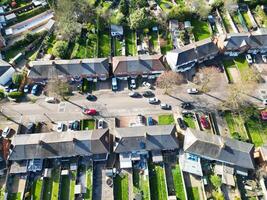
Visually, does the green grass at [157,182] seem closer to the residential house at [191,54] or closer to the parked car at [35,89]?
the residential house at [191,54]

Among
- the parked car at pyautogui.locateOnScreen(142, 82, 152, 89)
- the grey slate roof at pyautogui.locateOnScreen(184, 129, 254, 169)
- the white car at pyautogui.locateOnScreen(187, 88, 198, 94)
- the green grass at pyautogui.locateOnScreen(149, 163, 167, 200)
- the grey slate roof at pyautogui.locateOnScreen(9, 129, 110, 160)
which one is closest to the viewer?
the green grass at pyautogui.locateOnScreen(149, 163, 167, 200)

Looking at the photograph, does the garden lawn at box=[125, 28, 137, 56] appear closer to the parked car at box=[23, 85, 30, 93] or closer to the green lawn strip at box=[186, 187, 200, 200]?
the parked car at box=[23, 85, 30, 93]

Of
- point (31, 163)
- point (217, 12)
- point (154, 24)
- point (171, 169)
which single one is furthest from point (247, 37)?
point (31, 163)

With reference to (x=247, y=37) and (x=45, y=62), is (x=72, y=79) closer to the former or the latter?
(x=45, y=62)

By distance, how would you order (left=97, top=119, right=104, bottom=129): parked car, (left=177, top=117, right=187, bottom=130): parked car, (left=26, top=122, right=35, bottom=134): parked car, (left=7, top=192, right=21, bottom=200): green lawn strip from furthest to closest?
(left=177, top=117, right=187, bottom=130): parked car, (left=97, top=119, right=104, bottom=129): parked car, (left=26, top=122, right=35, bottom=134): parked car, (left=7, top=192, right=21, bottom=200): green lawn strip

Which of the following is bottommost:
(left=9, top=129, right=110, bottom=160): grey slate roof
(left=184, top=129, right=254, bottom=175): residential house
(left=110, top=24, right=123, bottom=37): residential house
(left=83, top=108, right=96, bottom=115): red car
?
(left=184, top=129, right=254, bottom=175): residential house

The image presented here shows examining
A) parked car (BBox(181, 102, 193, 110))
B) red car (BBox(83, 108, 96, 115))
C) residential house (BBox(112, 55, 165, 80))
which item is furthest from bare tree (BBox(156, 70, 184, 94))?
red car (BBox(83, 108, 96, 115))
